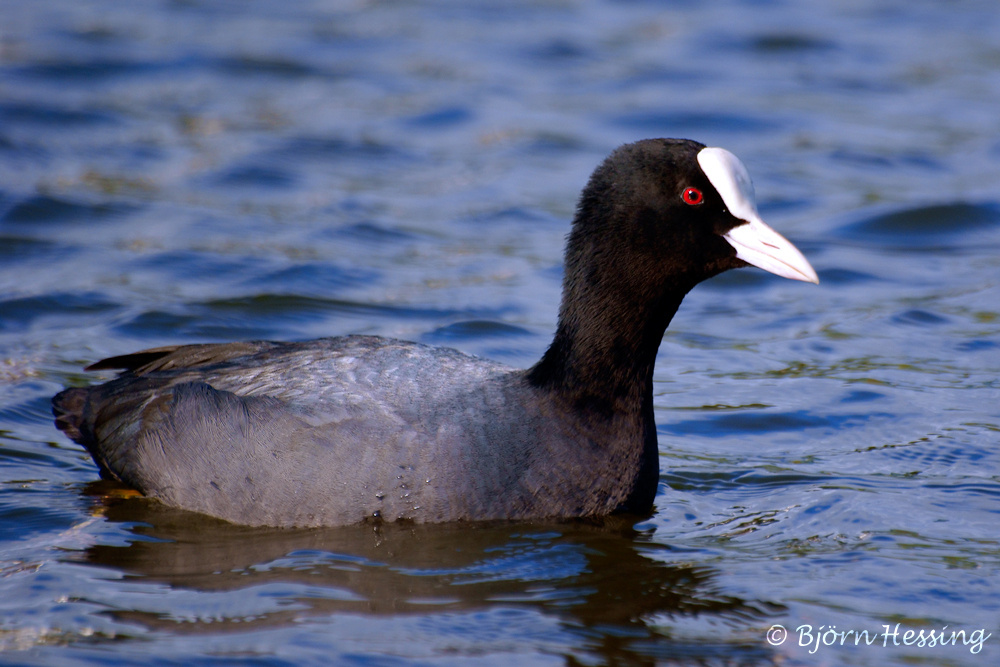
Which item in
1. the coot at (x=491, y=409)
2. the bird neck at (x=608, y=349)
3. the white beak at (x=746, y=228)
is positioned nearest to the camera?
the coot at (x=491, y=409)

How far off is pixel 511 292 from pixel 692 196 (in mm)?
3197

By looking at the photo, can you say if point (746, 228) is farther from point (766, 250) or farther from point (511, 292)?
point (511, 292)

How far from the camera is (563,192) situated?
966cm

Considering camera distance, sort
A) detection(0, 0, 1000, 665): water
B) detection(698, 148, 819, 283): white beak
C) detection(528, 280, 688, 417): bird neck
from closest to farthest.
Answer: detection(0, 0, 1000, 665): water < detection(698, 148, 819, 283): white beak < detection(528, 280, 688, 417): bird neck

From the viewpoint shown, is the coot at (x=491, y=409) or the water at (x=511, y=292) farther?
the coot at (x=491, y=409)

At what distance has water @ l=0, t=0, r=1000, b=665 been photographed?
173 inches

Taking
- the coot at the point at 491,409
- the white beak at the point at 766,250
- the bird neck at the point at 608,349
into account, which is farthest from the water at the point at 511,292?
the white beak at the point at 766,250

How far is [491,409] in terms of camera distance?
16.4ft

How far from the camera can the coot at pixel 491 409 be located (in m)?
4.79

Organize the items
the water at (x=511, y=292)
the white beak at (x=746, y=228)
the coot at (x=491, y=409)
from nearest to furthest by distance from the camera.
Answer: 1. the water at (x=511, y=292)
2. the coot at (x=491, y=409)
3. the white beak at (x=746, y=228)

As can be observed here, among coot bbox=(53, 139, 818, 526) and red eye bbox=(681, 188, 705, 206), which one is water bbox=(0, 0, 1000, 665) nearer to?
coot bbox=(53, 139, 818, 526)

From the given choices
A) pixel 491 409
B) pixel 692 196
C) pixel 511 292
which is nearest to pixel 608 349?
pixel 491 409

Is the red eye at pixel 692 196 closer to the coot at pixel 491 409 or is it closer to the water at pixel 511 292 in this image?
the coot at pixel 491 409

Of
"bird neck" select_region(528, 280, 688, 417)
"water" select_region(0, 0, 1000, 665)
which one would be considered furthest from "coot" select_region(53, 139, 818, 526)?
"water" select_region(0, 0, 1000, 665)
